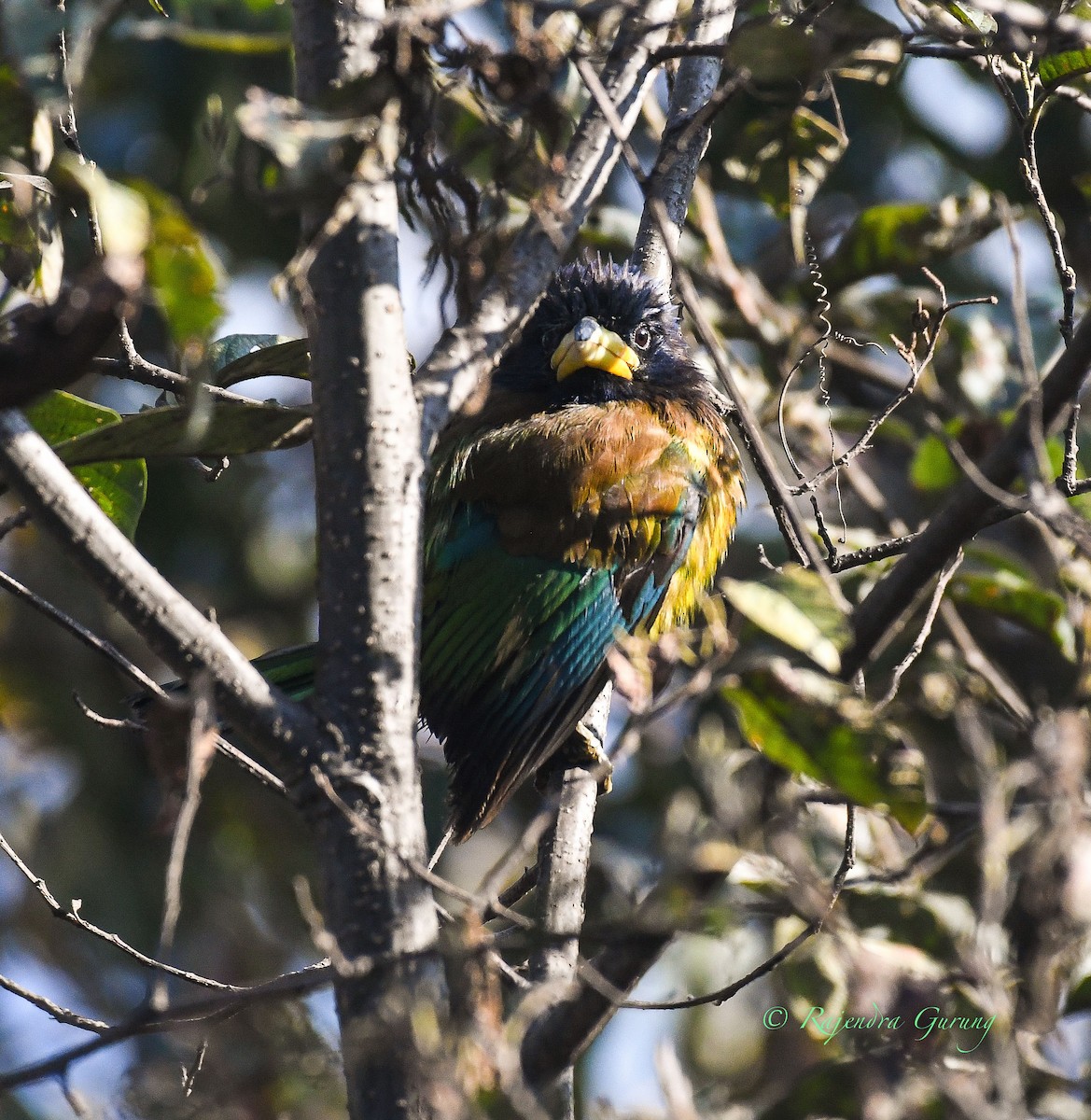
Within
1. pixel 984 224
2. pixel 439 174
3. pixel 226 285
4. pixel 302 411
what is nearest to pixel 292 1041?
pixel 302 411

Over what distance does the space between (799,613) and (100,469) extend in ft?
3.34

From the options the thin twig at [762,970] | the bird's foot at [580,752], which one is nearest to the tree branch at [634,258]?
the bird's foot at [580,752]

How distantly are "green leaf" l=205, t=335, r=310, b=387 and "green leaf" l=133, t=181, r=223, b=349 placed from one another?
736 millimetres

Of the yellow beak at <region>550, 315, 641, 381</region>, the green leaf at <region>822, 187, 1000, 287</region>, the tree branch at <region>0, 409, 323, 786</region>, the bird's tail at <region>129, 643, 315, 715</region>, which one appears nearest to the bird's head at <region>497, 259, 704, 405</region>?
the yellow beak at <region>550, 315, 641, 381</region>

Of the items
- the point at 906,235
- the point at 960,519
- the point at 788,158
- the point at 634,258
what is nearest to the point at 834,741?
the point at 960,519

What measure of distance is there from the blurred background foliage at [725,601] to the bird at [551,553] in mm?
315

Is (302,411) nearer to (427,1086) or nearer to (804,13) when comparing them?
(427,1086)

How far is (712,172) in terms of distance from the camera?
14.0 feet

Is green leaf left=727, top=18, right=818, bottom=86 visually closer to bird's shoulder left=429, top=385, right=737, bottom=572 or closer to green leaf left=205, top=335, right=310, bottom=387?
green leaf left=205, top=335, right=310, bottom=387

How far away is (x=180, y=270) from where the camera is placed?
1432 mm

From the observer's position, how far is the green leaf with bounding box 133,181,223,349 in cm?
142

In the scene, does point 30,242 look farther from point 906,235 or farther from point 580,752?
point 906,235

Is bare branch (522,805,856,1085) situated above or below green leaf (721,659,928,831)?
below

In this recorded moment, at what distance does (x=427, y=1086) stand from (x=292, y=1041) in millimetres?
536
